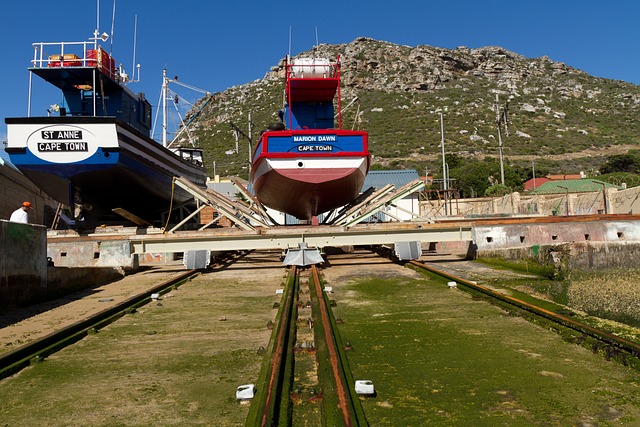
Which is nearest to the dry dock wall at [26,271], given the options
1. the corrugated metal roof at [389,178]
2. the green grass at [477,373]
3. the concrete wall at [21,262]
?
the concrete wall at [21,262]

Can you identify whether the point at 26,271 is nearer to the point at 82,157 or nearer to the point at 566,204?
the point at 82,157

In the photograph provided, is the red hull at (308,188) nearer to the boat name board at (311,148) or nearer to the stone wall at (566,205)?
the boat name board at (311,148)

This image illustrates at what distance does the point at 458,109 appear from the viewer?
73.2 m

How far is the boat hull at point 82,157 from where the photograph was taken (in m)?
11.6

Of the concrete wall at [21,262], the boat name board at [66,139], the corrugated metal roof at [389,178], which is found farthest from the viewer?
the corrugated metal roof at [389,178]

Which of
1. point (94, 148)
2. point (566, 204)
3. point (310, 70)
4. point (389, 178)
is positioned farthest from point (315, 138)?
point (389, 178)

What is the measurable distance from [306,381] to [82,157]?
1088 cm

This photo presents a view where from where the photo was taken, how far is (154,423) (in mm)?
2371

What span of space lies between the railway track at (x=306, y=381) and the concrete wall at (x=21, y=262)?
3813mm

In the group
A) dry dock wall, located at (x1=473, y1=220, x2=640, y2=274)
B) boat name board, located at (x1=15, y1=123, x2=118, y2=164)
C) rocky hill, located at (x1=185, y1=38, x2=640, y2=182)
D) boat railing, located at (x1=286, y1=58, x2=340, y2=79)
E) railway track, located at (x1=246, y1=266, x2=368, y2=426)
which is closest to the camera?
railway track, located at (x1=246, y1=266, x2=368, y2=426)

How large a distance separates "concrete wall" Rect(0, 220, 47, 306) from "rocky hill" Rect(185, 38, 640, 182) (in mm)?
41917

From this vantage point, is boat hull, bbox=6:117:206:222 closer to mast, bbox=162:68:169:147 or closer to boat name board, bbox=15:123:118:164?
boat name board, bbox=15:123:118:164

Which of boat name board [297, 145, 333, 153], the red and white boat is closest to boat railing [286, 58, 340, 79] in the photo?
the red and white boat

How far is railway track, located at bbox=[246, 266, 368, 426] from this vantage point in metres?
2.24
